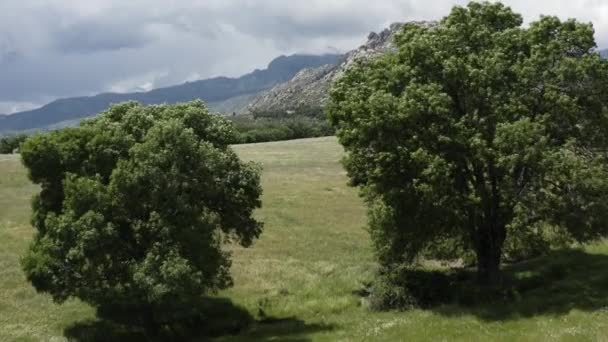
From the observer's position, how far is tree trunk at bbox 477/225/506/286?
3625cm

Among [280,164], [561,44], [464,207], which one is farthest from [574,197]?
[280,164]

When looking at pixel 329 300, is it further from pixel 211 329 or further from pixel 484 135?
pixel 484 135

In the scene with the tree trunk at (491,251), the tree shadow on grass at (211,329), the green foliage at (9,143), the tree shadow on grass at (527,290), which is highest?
the green foliage at (9,143)

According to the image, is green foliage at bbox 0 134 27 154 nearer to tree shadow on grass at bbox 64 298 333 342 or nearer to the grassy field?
the grassy field

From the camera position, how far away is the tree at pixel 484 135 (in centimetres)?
3284

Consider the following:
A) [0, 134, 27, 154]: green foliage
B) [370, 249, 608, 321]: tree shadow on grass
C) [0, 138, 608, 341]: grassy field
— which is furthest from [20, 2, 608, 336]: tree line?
[0, 134, 27, 154]: green foliage

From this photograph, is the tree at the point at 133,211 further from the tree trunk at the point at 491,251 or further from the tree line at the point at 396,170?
the tree trunk at the point at 491,251

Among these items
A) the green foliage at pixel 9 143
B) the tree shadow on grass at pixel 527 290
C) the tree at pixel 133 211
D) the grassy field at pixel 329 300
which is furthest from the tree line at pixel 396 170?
the green foliage at pixel 9 143

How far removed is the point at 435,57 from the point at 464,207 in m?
8.09

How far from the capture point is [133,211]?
105 ft

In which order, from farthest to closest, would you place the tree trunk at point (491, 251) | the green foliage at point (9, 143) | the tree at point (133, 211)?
the green foliage at point (9, 143)
the tree trunk at point (491, 251)
the tree at point (133, 211)

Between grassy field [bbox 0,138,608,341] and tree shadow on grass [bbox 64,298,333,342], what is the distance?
4.5 inches

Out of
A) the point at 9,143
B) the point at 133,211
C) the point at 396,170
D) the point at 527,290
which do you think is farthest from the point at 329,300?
the point at 9,143

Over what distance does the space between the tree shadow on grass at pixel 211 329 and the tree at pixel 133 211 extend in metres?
1.02
